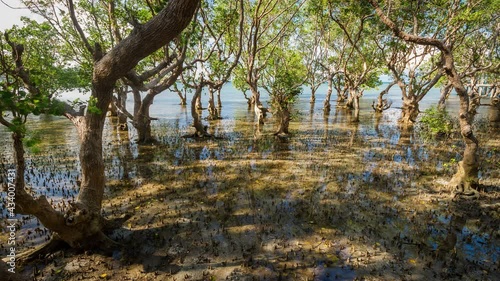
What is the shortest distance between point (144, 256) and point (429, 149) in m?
15.7

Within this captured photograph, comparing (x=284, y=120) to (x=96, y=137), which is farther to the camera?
(x=284, y=120)

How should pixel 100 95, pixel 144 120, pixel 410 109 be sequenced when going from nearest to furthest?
pixel 100 95 → pixel 144 120 → pixel 410 109

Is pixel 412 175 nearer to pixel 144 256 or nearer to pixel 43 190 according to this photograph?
pixel 144 256

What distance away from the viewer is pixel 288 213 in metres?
7.68

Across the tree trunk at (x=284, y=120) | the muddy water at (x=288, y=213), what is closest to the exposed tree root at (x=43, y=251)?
the muddy water at (x=288, y=213)

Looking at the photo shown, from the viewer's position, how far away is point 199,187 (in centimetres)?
971

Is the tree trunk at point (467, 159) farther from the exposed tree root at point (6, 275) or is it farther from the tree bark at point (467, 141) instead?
the exposed tree root at point (6, 275)

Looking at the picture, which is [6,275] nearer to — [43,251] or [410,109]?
[43,251]

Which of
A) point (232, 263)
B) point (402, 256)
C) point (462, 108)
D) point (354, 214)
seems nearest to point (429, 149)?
point (462, 108)

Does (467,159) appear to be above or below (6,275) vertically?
above

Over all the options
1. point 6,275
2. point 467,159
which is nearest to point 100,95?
point 6,275

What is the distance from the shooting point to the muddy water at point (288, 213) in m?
5.38

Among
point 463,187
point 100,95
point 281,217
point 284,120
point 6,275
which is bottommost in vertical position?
point 281,217

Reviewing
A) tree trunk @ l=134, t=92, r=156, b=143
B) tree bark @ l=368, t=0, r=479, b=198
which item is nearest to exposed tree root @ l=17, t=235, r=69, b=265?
tree bark @ l=368, t=0, r=479, b=198
